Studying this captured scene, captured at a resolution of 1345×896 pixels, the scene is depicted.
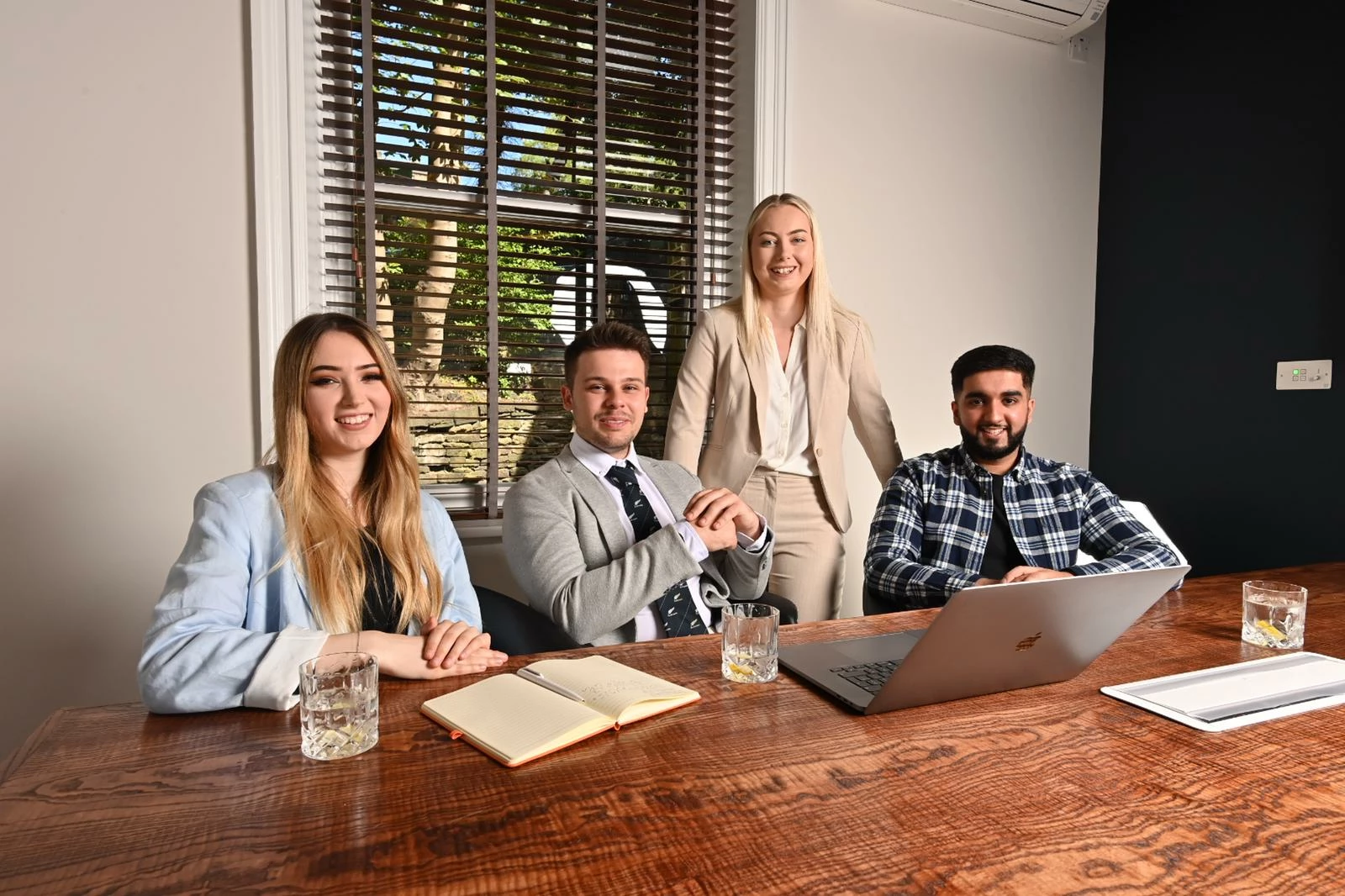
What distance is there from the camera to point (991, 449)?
82.9 inches

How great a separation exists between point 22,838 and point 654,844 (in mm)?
522

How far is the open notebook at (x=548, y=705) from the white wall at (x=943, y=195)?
2.30 m

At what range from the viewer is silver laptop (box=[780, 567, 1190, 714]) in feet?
3.09

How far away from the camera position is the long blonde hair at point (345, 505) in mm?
1345

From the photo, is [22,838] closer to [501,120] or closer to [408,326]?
[408,326]

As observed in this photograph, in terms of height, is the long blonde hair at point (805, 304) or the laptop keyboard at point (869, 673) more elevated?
the long blonde hair at point (805, 304)

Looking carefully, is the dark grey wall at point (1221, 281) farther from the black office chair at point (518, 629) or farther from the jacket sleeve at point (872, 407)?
the black office chair at point (518, 629)

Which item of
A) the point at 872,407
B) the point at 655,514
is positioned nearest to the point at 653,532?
the point at 655,514

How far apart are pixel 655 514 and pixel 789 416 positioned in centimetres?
80

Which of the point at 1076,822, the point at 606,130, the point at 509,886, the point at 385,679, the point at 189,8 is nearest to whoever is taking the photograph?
the point at 509,886

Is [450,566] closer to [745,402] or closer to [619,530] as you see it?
[619,530]

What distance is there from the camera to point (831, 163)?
123 inches

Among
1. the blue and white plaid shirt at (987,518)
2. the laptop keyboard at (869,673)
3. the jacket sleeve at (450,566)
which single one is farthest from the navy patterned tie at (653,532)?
the laptop keyboard at (869,673)

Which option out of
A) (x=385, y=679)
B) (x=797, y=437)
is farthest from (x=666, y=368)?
(x=385, y=679)
